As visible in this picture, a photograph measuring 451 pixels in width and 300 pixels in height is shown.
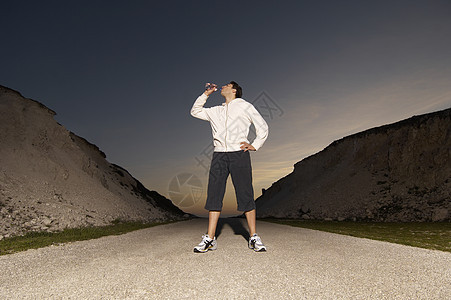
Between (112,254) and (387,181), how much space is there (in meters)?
34.3

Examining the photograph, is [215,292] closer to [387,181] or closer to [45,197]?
[45,197]

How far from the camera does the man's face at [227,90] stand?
237 inches

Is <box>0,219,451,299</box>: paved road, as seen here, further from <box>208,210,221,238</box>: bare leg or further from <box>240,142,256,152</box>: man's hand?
<box>240,142,256,152</box>: man's hand

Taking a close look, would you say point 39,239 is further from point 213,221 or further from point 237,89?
point 237,89

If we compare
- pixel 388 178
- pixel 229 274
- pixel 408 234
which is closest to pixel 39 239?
pixel 229 274

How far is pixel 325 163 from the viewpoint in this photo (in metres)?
48.0

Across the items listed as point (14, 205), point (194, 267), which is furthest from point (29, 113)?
point (194, 267)

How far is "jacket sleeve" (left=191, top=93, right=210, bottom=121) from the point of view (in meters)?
5.95

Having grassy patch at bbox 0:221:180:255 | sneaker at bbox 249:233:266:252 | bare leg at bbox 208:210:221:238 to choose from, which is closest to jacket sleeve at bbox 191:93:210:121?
bare leg at bbox 208:210:221:238

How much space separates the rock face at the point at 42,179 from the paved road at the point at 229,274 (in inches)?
287

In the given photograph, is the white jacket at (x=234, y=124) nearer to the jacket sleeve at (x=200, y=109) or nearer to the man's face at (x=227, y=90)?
the jacket sleeve at (x=200, y=109)

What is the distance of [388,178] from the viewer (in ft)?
105

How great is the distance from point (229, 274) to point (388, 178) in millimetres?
34679

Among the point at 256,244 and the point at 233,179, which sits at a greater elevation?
the point at 233,179
